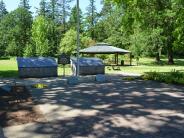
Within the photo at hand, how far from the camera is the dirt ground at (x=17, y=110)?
1184 centimetres

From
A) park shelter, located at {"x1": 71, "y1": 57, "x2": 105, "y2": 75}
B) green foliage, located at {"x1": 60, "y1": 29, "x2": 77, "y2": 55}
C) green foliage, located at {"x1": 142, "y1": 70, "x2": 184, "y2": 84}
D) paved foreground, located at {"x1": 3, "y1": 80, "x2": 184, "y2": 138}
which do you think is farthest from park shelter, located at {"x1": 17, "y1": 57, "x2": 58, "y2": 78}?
green foliage, located at {"x1": 60, "y1": 29, "x2": 77, "y2": 55}

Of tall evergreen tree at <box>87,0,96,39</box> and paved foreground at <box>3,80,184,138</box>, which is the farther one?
tall evergreen tree at <box>87,0,96,39</box>

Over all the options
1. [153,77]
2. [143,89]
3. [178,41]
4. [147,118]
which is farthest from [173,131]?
[178,41]

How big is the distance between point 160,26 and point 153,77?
94.3ft

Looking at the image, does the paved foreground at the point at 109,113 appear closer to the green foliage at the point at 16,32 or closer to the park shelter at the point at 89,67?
the park shelter at the point at 89,67

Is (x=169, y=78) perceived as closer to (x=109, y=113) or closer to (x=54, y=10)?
(x=109, y=113)

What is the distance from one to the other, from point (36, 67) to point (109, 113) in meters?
15.7

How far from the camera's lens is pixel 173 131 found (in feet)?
33.0

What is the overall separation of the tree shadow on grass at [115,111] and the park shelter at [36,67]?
822cm

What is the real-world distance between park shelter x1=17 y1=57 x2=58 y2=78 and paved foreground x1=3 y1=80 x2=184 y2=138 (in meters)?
8.49

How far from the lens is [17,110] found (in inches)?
531

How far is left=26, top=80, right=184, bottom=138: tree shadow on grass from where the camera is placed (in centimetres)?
1019

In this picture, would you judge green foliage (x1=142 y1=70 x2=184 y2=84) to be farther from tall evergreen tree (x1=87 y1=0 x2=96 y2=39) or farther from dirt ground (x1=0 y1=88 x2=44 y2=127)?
tall evergreen tree (x1=87 y1=0 x2=96 y2=39)

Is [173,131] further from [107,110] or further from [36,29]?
[36,29]
